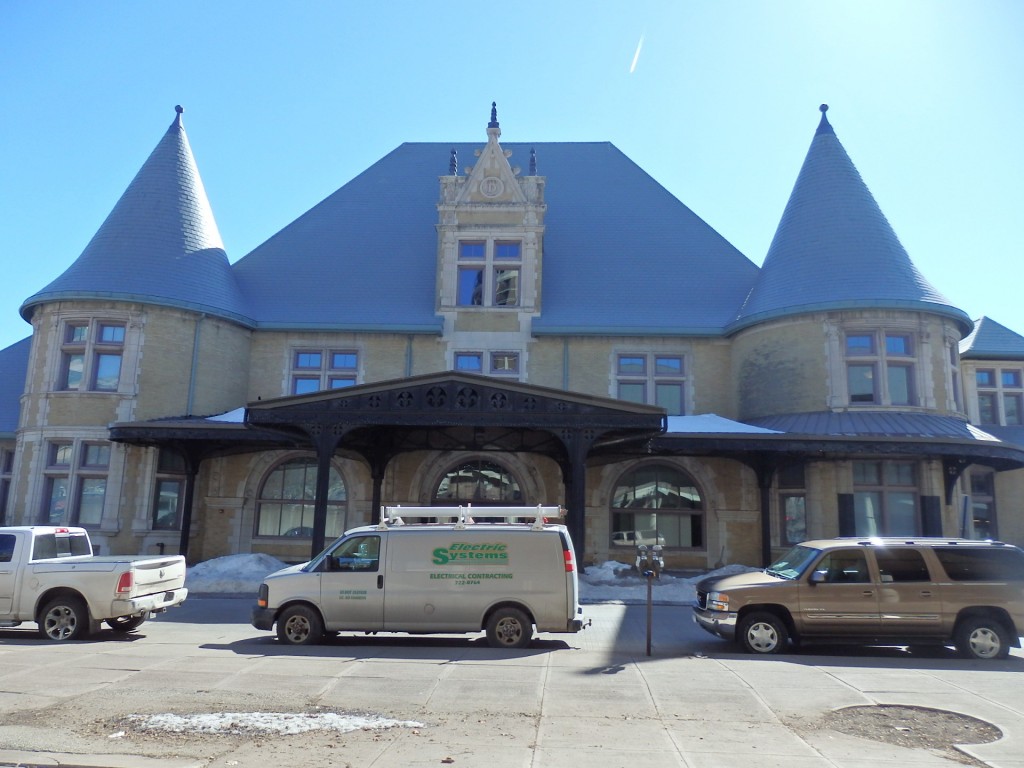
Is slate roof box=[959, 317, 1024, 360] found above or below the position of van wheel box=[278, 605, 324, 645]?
above

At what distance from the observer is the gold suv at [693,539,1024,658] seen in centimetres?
1088

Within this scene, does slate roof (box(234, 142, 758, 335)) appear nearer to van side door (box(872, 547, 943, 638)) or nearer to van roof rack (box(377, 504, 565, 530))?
van roof rack (box(377, 504, 565, 530))

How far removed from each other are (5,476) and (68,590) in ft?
46.7

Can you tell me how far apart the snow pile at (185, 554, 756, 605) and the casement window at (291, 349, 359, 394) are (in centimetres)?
530

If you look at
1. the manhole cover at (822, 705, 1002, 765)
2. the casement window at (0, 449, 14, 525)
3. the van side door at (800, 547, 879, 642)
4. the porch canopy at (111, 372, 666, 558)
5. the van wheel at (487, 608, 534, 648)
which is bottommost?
the manhole cover at (822, 705, 1002, 765)

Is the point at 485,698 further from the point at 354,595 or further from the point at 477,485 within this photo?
the point at 477,485

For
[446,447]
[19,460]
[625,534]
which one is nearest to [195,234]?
[19,460]

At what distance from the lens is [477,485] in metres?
Answer: 21.8

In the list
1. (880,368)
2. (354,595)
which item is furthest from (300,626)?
(880,368)

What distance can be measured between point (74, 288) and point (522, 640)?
1629 cm

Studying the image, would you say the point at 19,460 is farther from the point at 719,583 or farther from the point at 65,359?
the point at 719,583

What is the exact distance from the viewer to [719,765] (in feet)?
19.5

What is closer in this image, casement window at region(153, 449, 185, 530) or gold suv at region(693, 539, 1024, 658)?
gold suv at region(693, 539, 1024, 658)

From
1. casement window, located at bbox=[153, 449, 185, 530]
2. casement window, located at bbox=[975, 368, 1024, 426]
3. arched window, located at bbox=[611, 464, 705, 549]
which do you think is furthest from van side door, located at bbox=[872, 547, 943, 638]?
casement window, located at bbox=[153, 449, 185, 530]
